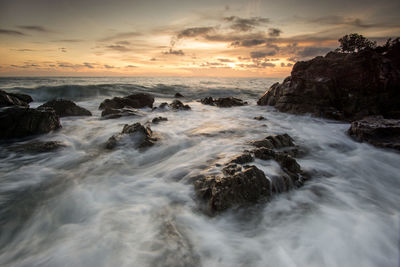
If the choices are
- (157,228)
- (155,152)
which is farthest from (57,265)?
(155,152)

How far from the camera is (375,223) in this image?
8.33ft

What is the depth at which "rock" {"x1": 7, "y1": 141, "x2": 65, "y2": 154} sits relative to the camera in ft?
16.9

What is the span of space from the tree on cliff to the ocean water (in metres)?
10.6

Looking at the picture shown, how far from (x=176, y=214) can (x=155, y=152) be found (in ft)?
8.59

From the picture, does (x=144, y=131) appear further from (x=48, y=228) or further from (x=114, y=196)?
(x=48, y=228)

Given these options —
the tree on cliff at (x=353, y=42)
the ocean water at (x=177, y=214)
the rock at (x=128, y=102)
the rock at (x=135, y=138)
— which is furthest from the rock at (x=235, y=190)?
the tree on cliff at (x=353, y=42)

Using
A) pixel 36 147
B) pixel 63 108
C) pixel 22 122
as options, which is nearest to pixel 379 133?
pixel 36 147

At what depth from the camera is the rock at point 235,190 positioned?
8.86 ft

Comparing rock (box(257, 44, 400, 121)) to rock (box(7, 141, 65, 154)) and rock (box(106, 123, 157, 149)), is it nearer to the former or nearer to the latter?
rock (box(106, 123, 157, 149))

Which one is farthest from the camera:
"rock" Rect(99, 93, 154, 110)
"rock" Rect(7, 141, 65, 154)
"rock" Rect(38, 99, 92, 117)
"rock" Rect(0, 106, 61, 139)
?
"rock" Rect(99, 93, 154, 110)

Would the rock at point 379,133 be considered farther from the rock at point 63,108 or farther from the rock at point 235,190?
the rock at point 63,108

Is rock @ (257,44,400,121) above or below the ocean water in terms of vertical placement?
above

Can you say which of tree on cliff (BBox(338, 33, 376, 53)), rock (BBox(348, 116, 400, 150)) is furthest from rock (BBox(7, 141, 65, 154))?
tree on cliff (BBox(338, 33, 376, 53))

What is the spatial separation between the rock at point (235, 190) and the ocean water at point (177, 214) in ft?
0.40
